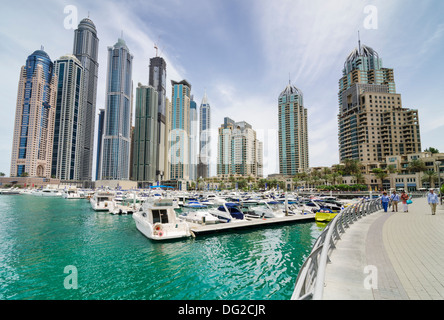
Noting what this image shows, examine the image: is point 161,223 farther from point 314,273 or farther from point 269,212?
point 314,273

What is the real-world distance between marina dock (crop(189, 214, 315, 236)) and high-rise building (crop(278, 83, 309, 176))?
533ft

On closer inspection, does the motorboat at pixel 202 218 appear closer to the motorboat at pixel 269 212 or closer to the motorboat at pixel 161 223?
the motorboat at pixel 161 223

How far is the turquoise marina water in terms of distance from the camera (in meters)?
10.3

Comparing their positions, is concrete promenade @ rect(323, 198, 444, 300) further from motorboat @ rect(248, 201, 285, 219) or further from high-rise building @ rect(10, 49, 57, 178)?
high-rise building @ rect(10, 49, 57, 178)

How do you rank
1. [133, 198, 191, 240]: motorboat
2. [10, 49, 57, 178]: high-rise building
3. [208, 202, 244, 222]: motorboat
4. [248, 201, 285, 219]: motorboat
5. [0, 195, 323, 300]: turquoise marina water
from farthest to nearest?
[10, 49, 57, 178]: high-rise building, [248, 201, 285, 219]: motorboat, [208, 202, 244, 222]: motorboat, [133, 198, 191, 240]: motorboat, [0, 195, 323, 300]: turquoise marina water

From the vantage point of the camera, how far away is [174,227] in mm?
20750

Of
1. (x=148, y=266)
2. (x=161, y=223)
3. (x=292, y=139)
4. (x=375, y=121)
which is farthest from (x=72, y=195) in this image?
(x=292, y=139)

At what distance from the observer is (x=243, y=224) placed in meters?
25.8

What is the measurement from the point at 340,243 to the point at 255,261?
21.4 feet

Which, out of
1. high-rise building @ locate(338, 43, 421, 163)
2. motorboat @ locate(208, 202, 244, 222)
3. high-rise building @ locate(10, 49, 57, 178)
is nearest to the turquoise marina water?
motorboat @ locate(208, 202, 244, 222)

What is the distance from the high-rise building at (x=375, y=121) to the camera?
11556 centimetres

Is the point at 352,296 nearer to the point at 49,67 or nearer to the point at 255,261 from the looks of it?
the point at 255,261
